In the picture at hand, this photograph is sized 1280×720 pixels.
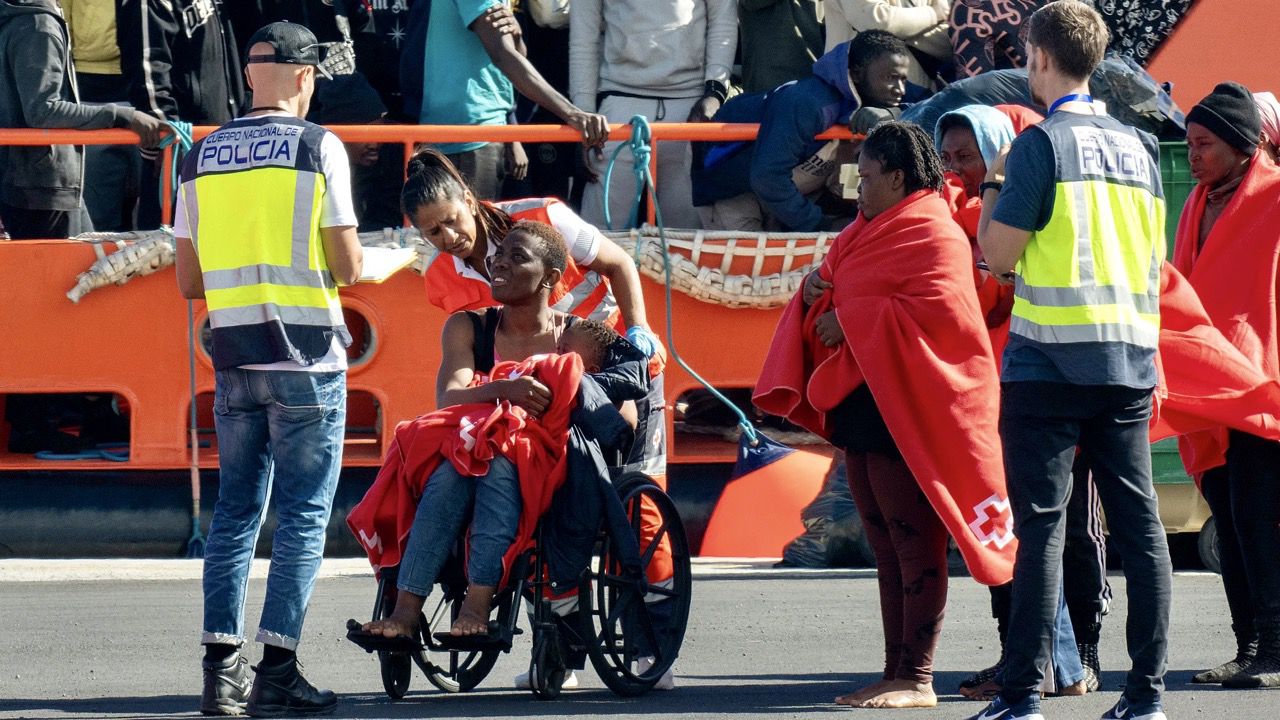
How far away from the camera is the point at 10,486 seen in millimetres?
7957

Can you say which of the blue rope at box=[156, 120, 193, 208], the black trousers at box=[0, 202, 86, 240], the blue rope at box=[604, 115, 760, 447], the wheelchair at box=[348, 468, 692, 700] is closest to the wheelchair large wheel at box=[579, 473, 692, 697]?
the wheelchair at box=[348, 468, 692, 700]

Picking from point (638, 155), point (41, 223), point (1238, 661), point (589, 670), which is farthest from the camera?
point (41, 223)

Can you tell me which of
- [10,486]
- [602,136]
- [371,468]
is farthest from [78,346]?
[602,136]

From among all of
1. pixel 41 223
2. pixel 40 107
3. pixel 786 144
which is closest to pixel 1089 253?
pixel 786 144

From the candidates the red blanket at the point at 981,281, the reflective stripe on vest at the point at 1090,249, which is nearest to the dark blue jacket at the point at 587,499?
the red blanket at the point at 981,281

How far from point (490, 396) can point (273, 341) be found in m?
0.61

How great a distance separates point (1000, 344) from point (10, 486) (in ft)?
14.5

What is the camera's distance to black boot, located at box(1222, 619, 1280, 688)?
5.50 meters

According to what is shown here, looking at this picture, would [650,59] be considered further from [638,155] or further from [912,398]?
[912,398]

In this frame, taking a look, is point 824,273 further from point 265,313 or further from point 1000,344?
point 265,313

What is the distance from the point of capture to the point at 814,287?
5410 mm

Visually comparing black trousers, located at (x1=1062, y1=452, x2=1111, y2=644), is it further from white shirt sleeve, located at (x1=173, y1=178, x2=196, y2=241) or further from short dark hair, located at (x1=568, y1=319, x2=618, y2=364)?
white shirt sleeve, located at (x1=173, y1=178, x2=196, y2=241)

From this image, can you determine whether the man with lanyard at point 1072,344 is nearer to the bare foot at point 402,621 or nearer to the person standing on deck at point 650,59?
the bare foot at point 402,621

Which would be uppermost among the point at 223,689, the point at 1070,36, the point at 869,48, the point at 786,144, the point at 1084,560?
the point at 1070,36
